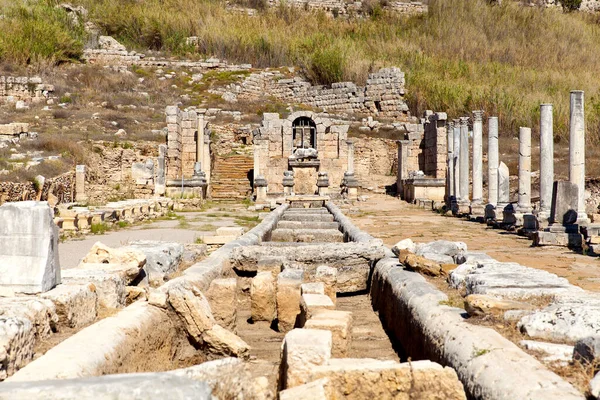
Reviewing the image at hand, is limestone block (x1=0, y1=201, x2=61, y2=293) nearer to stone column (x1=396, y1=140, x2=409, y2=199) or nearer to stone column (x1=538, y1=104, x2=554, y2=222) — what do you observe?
stone column (x1=538, y1=104, x2=554, y2=222)

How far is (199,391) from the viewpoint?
8.05 ft

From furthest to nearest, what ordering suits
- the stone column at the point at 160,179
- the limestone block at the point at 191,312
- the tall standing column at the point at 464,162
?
the stone column at the point at 160,179 → the tall standing column at the point at 464,162 → the limestone block at the point at 191,312

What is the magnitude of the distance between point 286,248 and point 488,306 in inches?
183

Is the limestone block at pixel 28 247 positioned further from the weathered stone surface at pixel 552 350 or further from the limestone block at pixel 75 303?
the weathered stone surface at pixel 552 350

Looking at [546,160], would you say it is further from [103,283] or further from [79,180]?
[79,180]

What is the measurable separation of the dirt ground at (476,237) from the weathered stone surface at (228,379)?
211 inches

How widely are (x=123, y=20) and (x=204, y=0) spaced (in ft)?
27.6

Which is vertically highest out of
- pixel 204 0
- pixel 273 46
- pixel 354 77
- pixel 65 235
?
pixel 204 0

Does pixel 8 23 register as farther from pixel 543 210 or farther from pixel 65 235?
pixel 543 210

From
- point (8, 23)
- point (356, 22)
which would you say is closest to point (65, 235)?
point (8, 23)

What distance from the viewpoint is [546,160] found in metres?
15.8

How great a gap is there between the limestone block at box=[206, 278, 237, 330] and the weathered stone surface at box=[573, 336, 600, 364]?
346 cm

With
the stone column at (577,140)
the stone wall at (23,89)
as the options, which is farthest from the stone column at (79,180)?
the stone wall at (23,89)

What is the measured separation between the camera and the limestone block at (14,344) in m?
3.47
